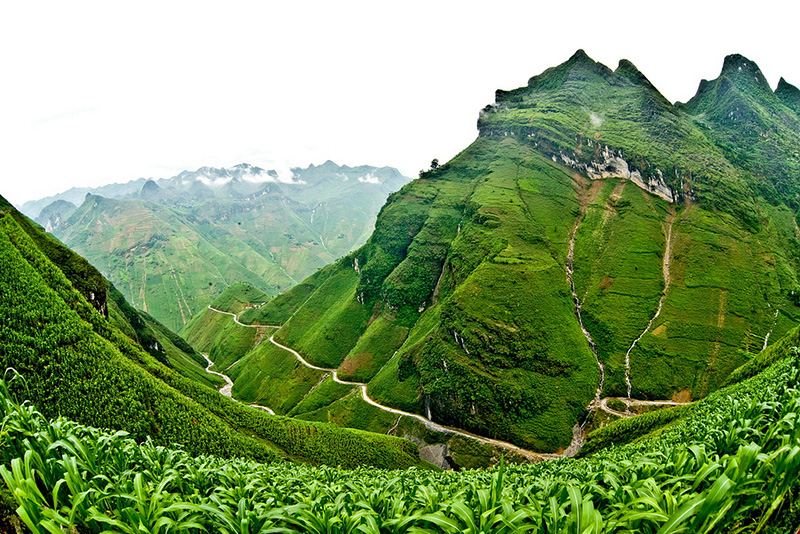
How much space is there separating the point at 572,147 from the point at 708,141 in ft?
212

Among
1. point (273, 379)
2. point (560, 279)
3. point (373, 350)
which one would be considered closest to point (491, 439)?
point (560, 279)

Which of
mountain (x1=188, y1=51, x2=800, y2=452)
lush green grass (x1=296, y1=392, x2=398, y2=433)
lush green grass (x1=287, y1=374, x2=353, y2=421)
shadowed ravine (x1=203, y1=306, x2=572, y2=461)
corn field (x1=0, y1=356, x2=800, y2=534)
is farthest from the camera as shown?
lush green grass (x1=287, y1=374, x2=353, y2=421)

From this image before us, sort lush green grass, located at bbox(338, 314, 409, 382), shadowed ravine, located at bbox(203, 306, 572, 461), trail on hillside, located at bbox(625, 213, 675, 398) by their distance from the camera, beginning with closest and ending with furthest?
shadowed ravine, located at bbox(203, 306, 572, 461)
trail on hillside, located at bbox(625, 213, 675, 398)
lush green grass, located at bbox(338, 314, 409, 382)

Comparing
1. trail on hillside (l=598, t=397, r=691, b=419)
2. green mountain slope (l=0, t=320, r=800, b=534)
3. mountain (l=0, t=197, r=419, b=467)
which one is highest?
green mountain slope (l=0, t=320, r=800, b=534)

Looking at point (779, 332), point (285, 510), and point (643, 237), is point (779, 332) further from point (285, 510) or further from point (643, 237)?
point (285, 510)

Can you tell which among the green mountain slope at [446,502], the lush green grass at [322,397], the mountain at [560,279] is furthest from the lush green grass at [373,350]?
the green mountain slope at [446,502]

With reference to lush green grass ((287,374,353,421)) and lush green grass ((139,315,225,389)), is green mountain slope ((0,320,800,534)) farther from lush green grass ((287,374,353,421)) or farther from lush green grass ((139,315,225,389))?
lush green grass ((139,315,225,389))

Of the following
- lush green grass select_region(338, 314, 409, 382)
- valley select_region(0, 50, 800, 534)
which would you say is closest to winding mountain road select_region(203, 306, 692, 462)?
valley select_region(0, 50, 800, 534)

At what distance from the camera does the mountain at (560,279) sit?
8525 cm

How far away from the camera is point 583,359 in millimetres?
88062

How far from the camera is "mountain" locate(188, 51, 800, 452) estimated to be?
280 feet

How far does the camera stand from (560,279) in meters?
105

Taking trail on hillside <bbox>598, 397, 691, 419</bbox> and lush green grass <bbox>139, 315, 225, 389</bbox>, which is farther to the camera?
lush green grass <bbox>139, 315, 225, 389</bbox>

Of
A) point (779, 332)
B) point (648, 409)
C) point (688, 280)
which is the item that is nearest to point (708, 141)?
point (688, 280)
